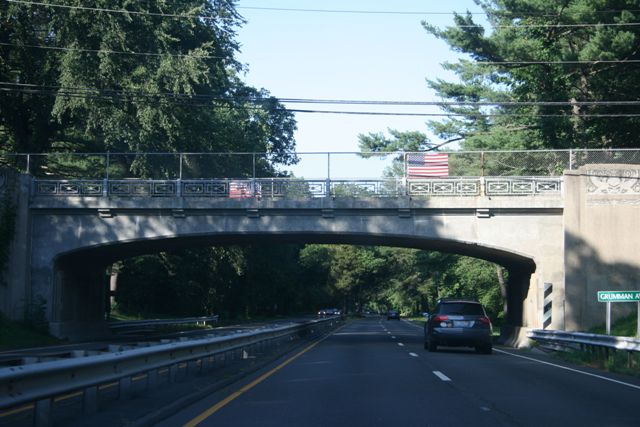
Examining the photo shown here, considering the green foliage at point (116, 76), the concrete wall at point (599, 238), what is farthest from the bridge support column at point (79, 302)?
the concrete wall at point (599, 238)

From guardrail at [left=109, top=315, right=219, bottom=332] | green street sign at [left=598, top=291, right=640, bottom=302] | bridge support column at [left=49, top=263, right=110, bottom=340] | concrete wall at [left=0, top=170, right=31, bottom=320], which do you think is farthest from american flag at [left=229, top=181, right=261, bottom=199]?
green street sign at [left=598, top=291, right=640, bottom=302]

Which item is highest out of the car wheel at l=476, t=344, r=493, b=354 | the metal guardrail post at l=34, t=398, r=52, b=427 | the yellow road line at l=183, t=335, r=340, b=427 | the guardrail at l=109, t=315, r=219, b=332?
the metal guardrail post at l=34, t=398, r=52, b=427

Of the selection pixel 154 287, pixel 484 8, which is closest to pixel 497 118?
pixel 484 8

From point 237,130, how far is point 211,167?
43.8 ft

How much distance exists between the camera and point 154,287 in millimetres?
58188

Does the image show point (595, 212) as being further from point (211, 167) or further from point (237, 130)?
point (237, 130)

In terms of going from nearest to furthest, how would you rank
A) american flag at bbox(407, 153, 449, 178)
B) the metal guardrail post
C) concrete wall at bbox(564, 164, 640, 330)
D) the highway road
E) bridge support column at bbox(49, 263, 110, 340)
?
the metal guardrail post, the highway road, concrete wall at bbox(564, 164, 640, 330), american flag at bbox(407, 153, 449, 178), bridge support column at bbox(49, 263, 110, 340)

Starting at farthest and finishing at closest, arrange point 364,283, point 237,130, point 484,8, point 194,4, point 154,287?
point 364,283
point 154,287
point 237,130
point 484,8
point 194,4

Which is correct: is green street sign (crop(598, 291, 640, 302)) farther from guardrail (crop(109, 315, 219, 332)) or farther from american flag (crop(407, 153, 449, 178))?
guardrail (crop(109, 315, 219, 332))

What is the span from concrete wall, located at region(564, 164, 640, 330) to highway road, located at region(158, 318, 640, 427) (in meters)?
10.2

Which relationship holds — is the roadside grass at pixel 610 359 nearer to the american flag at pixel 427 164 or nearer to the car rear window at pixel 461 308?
the car rear window at pixel 461 308

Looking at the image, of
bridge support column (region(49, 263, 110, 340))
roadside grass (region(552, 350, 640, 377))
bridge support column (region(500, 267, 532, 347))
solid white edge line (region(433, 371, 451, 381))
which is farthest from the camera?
bridge support column (region(49, 263, 110, 340))

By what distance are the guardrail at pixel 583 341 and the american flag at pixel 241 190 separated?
41.2ft

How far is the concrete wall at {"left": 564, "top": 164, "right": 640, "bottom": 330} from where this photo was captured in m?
28.7
